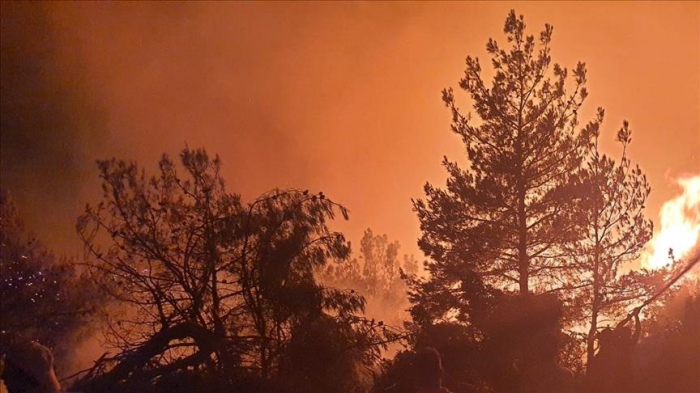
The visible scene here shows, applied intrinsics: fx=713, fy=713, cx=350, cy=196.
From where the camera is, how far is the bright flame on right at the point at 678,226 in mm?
25359

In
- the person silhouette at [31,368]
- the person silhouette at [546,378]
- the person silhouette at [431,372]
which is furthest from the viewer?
the person silhouette at [546,378]

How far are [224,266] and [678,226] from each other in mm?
24090

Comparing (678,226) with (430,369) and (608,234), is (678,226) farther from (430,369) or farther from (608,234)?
(430,369)

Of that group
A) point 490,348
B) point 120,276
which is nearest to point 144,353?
point 120,276

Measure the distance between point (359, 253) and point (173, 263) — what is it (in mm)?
81566

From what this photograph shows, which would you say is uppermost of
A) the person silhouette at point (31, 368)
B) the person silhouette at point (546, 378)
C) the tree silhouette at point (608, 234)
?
the tree silhouette at point (608, 234)

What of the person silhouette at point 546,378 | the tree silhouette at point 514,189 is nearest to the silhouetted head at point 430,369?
the person silhouette at point 546,378

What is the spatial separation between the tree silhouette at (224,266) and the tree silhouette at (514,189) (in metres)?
11.3

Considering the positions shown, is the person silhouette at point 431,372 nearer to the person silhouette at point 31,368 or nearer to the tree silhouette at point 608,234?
the person silhouette at point 31,368

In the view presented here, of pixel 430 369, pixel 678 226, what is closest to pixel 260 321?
pixel 430 369

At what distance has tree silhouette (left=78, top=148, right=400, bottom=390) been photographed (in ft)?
41.0

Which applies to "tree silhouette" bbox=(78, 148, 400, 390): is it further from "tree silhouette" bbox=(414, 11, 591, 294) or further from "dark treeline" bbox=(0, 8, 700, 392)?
"tree silhouette" bbox=(414, 11, 591, 294)

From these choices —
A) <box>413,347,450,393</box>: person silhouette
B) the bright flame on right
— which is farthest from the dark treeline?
the bright flame on right

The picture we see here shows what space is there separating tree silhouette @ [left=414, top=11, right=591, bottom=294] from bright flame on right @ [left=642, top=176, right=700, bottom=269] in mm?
3831
